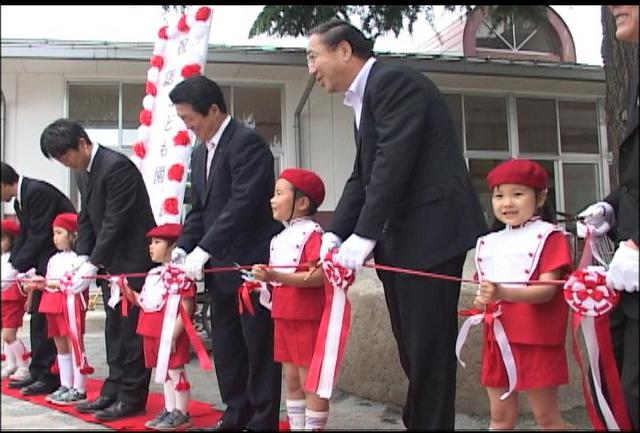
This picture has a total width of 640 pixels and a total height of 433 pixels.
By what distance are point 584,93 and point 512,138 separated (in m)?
1.08

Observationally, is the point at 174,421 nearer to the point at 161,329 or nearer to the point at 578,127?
the point at 161,329

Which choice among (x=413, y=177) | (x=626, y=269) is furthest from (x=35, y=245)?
(x=626, y=269)

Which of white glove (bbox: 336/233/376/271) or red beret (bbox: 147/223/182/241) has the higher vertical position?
red beret (bbox: 147/223/182/241)

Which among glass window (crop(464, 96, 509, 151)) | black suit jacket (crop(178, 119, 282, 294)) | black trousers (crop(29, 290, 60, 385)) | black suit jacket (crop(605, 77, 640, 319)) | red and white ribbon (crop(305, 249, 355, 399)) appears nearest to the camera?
black suit jacket (crop(605, 77, 640, 319))

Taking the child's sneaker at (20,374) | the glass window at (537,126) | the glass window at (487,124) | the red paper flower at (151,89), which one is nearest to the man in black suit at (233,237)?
the child's sneaker at (20,374)

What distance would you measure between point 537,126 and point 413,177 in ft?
26.9

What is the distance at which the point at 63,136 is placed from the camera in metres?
2.79

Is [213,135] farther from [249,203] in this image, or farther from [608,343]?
[608,343]

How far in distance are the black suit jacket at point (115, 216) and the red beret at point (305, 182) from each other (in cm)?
83

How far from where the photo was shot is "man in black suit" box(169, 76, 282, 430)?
2.66 m

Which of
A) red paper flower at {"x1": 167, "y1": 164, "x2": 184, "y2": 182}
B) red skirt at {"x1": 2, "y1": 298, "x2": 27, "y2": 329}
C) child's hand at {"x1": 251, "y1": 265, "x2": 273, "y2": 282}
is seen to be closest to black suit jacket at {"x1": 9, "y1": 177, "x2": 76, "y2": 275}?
red skirt at {"x1": 2, "y1": 298, "x2": 27, "y2": 329}

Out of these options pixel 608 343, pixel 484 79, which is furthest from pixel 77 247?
pixel 484 79

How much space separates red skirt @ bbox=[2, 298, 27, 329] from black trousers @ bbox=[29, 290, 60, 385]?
0.25 m

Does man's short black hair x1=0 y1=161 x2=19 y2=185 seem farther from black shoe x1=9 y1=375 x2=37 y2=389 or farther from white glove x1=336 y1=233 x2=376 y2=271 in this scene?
white glove x1=336 y1=233 x2=376 y2=271
